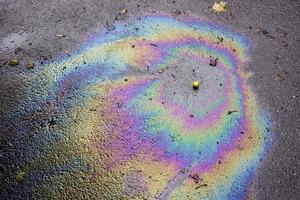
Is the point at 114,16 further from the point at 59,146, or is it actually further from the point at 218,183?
the point at 218,183

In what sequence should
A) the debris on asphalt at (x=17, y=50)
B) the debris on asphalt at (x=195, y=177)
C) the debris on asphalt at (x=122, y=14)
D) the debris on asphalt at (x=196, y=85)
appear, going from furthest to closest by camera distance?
the debris on asphalt at (x=122, y=14) → the debris on asphalt at (x=17, y=50) → the debris on asphalt at (x=196, y=85) → the debris on asphalt at (x=195, y=177)

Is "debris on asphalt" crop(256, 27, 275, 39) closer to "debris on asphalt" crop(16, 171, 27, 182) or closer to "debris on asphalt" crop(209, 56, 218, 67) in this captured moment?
"debris on asphalt" crop(209, 56, 218, 67)

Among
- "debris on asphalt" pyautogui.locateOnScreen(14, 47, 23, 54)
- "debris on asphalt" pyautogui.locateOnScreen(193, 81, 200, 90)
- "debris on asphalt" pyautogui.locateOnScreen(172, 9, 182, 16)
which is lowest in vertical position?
"debris on asphalt" pyautogui.locateOnScreen(14, 47, 23, 54)

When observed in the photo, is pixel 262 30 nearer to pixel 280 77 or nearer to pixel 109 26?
pixel 280 77

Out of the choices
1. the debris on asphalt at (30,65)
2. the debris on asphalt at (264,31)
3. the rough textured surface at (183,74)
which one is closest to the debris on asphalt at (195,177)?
the rough textured surface at (183,74)

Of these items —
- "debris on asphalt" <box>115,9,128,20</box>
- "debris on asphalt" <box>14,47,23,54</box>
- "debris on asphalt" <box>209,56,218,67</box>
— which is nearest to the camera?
"debris on asphalt" <box>209,56,218,67</box>

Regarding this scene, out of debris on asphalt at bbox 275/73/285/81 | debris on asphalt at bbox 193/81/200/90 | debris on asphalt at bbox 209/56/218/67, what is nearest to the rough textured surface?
debris on asphalt at bbox 275/73/285/81

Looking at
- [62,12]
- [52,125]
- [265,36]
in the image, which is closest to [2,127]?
[52,125]

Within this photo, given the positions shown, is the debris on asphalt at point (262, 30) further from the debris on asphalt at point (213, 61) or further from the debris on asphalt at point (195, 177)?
the debris on asphalt at point (195, 177)

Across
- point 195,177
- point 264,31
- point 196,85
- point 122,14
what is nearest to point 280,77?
point 264,31
